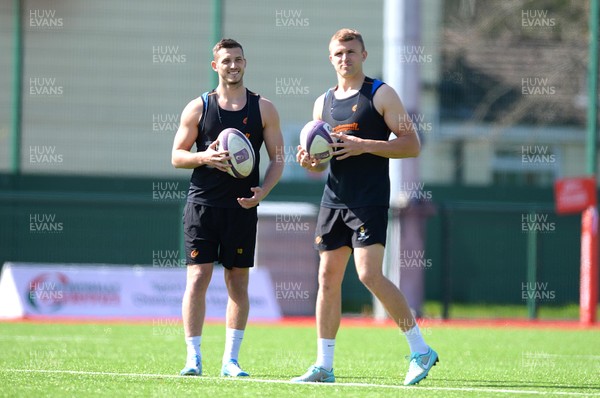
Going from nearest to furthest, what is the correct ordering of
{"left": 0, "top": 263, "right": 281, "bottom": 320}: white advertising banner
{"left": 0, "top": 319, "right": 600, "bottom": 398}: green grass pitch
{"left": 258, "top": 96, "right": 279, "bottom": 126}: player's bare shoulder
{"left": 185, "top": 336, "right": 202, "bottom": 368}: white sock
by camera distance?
{"left": 0, "top": 319, "right": 600, "bottom": 398}: green grass pitch < {"left": 185, "top": 336, "right": 202, "bottom": 368}: white sock < {"left": 258, "top": 96, "right": 279, "bottom": 126}: player's bare shoulder < {"left": 0, "top": 263, "right": 281, "bottom": 320}: white advertising banner

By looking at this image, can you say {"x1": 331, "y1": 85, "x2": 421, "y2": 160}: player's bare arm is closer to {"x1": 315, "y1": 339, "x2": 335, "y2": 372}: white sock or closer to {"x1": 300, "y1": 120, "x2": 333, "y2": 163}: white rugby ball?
{"x1": 300, "y1": 120, "x2": 333, "y2": 163}: white rugby ball

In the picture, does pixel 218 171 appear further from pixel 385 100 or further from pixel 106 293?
pixel 106 293

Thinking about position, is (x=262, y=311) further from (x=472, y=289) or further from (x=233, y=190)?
(x=233, y=190)

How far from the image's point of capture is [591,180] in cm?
1479

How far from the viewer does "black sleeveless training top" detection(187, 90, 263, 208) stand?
7.07m

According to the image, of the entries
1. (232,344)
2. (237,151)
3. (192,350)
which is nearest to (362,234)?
(237,151)

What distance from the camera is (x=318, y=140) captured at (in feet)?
21.7

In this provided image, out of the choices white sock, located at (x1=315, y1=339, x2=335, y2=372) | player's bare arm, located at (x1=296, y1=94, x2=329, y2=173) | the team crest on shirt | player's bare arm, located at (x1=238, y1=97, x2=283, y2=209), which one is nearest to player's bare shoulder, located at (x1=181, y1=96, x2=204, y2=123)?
player's bare arm, located at (x1=238, y1=97, x2=283, y2=209)

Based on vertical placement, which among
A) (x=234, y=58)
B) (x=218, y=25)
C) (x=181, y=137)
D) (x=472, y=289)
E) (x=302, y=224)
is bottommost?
(x=472, y=289)

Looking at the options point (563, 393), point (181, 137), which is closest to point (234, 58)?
point (181, 137)

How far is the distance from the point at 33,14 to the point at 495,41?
372 inches

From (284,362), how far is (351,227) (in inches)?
76.8

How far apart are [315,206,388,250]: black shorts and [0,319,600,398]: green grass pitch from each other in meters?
0.91

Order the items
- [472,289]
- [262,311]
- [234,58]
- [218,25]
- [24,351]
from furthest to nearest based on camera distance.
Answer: [472,289] → [218,25] → [262,311] → [24,351] → [234,58]
